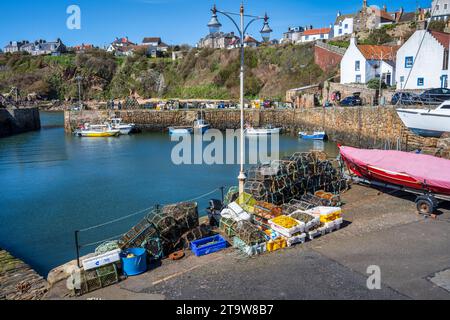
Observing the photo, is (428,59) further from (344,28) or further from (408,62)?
(344,28)

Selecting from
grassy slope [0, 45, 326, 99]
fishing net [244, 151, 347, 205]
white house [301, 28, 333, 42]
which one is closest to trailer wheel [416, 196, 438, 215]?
fishing net [244, 151, 347, 205]

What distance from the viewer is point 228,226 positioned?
956 cm

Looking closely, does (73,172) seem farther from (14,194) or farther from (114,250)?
(114,250)

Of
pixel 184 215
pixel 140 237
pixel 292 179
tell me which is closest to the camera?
pixel 140 237

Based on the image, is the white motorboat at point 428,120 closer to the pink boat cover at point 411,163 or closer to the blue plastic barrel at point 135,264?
the pink boat cover at point 411,163

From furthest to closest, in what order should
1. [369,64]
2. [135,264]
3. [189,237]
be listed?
[369,64] → [189,237] → [135,264]

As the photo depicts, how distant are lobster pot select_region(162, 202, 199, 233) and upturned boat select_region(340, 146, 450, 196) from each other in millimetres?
6116

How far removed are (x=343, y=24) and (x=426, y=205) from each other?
6274cm

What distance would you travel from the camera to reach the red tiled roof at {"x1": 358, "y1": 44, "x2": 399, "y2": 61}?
125 feet

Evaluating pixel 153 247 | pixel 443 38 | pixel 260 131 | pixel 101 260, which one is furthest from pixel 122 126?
pixel 101 260

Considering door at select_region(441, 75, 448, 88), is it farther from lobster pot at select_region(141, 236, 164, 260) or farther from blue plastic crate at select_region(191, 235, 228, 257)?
lobster pot at select_region(141, 236, 164, 260)

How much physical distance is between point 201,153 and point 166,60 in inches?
2157

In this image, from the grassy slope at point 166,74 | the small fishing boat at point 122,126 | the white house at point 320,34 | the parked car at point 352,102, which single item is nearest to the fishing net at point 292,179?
the parked car at point 352,102
